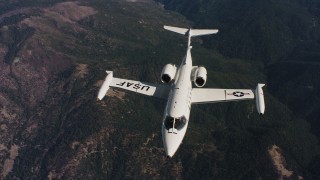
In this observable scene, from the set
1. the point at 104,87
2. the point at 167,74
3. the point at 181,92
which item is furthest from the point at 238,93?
the point at 104,87

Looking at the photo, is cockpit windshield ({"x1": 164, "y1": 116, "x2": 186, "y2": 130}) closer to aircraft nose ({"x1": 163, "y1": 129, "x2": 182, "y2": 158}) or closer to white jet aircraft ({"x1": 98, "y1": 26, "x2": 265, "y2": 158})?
white jet aircraft ({"x1": 98, "y1": 26, "x2": 265, "y2": 158})

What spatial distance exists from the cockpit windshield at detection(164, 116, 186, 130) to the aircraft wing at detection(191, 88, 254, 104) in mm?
12743

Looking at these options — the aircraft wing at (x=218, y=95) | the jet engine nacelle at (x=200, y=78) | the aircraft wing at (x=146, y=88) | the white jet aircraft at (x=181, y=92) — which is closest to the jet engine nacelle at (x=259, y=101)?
the white jet aircraft at (x=181, y=92)

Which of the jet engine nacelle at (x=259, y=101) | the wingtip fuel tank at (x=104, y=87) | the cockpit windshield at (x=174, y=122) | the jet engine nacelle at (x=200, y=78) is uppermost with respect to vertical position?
the cockpit windshield at (x=174, y=122)

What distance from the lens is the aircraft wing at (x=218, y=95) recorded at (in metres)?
102

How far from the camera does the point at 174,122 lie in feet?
290

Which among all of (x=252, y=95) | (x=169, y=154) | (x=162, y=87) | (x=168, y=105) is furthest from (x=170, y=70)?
(x=169, y=154)

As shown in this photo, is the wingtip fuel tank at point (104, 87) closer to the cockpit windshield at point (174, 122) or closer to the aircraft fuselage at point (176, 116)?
the aircraft fuselage at point (176, 116)

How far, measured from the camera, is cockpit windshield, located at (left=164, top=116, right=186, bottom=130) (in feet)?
290

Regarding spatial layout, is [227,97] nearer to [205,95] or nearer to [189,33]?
[205,95]

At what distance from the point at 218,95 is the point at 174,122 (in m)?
19.7

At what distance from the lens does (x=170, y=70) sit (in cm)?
10438

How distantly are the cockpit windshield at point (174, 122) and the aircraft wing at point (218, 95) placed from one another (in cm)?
1274

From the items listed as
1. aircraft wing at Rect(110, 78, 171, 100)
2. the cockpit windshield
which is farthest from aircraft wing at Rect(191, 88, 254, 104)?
the cockpit windshield
